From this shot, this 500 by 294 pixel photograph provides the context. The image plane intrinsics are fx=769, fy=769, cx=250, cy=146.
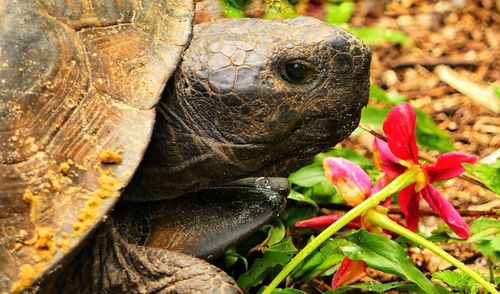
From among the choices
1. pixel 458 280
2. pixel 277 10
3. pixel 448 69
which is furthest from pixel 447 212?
pixel 448 69

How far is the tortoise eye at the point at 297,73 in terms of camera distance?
2.39 m

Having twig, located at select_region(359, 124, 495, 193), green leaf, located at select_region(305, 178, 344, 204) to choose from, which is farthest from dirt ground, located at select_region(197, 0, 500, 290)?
green leaf, located at select_region(305, 178, 344, 204)

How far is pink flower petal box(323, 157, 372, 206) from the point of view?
8.33 ft

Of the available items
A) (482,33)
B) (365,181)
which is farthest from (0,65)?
(482,33)

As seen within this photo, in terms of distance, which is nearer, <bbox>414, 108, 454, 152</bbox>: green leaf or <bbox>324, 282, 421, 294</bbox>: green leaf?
<bbox>324, 282, 421, 294</bbox>: green leaf

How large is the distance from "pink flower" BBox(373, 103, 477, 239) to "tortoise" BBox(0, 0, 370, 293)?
0.15 meters

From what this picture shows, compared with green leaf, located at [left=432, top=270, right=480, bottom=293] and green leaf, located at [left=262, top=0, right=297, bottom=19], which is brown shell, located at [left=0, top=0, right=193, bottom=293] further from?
green leaf, located at [left=262, top=0, right=297, bottom=19]

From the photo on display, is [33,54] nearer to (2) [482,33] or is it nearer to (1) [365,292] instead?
(1) [365,292]

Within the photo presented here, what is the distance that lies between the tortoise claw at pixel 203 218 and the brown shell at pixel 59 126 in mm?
435

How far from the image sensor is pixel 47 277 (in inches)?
84.0

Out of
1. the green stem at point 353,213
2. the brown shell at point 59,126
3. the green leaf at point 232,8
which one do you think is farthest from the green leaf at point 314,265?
the green leaf at point 232,8

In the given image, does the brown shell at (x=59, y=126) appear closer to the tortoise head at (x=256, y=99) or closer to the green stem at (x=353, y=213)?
the tortoise head at (x=256, y=99)

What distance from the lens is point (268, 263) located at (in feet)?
8.85

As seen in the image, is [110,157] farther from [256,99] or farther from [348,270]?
[348,270]
